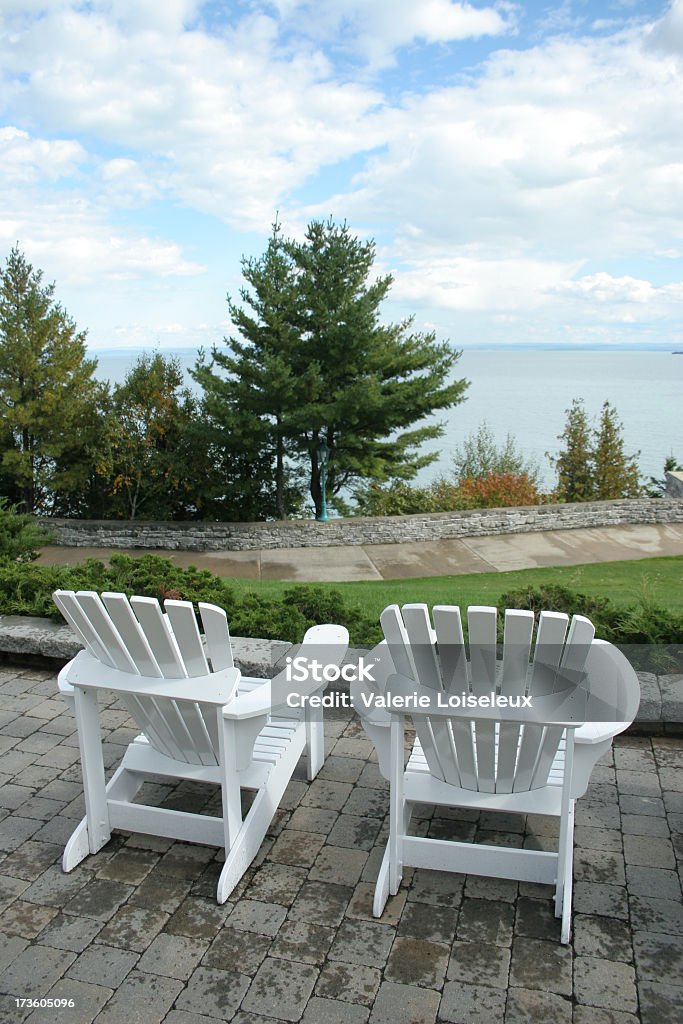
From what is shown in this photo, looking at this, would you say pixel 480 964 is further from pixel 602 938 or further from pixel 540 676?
pixel 540 676

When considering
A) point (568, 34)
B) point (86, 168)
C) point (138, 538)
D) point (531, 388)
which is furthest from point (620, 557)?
point (531, 388)

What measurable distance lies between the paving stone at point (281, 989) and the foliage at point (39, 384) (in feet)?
43.2

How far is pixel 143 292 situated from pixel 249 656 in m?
18.4

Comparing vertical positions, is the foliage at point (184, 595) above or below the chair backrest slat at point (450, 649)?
below

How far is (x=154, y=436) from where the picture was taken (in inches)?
606

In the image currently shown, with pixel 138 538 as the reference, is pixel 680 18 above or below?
above

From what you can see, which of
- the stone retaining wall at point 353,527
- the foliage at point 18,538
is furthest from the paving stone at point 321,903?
the stone retaining wall at point 353,527

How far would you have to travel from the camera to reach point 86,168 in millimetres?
16562

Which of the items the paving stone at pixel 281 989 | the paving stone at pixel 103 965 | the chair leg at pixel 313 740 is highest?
the chair leg at pixel 313 740

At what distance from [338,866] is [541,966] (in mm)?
812

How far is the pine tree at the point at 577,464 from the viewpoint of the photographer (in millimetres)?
17312

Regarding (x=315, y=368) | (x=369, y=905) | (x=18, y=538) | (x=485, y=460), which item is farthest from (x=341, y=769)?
(x=485, y=460)

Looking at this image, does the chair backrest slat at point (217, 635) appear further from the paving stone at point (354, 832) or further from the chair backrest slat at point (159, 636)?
the paving stone at point (354, 832)

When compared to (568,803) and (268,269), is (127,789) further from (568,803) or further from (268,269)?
(268,269)
